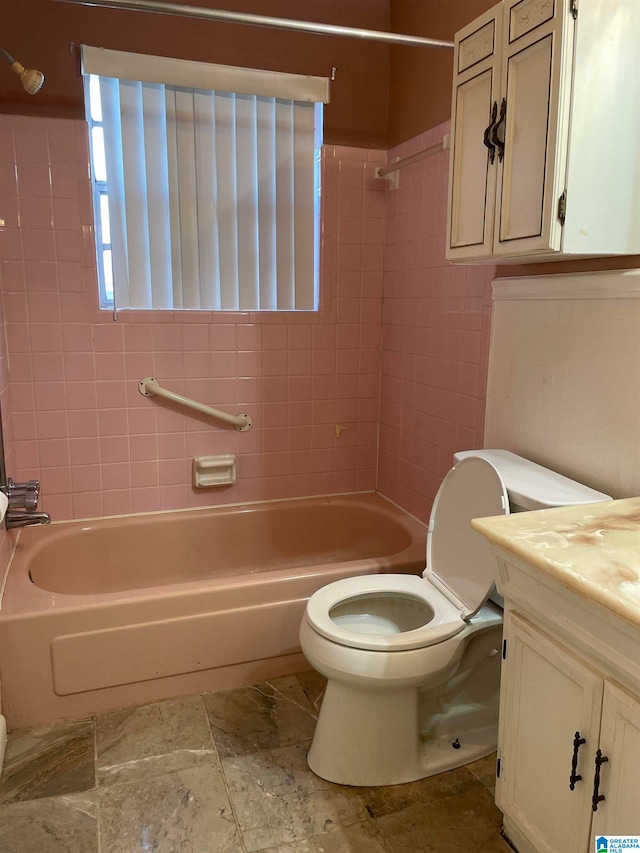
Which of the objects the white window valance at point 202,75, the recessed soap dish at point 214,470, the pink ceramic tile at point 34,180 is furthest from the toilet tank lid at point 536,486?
the pink ceramic tile at point 34,180

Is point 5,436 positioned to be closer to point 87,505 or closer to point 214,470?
point 87,505

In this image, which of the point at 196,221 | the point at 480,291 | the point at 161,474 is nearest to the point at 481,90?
the point at 480,291

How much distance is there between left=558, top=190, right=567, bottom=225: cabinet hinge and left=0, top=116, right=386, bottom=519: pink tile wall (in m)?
1.45

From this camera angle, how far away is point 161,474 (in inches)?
104

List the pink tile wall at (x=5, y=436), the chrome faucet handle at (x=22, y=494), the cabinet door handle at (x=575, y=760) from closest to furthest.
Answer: the cabinet door handle at (x=575, y=760), the chrome faucet handle at (x=22, y=494), the pink tile wall at (x=5, y=436)

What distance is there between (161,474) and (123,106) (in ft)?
4.59

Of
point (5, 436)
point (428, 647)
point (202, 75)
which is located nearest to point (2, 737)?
point (5, 436)

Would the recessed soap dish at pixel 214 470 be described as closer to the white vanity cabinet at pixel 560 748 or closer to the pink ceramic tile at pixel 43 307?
the pink ceramic tile at pixel 43 307

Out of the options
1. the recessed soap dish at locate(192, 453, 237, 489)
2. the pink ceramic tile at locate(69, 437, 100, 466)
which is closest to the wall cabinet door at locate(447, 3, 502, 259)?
the recessed soap dish at locate(192, 453, 237, 489)

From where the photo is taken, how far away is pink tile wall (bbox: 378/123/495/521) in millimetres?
2186

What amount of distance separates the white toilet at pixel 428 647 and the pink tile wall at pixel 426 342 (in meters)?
0.44

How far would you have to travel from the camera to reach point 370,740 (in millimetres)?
1692

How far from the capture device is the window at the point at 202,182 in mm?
2383

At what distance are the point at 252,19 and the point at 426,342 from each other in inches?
47.7
